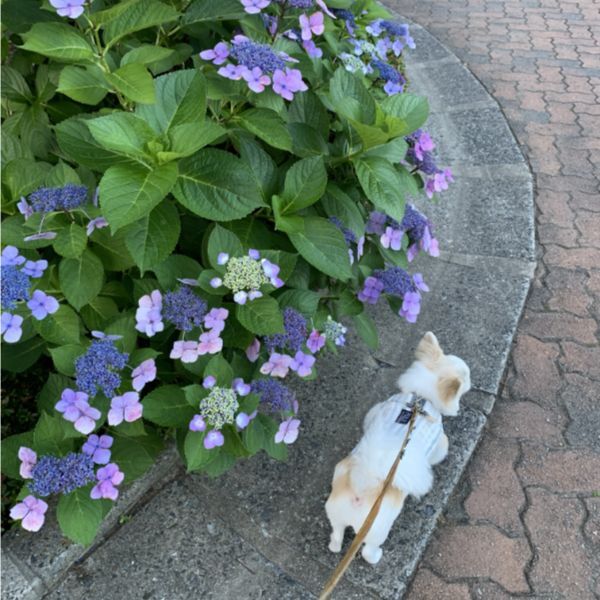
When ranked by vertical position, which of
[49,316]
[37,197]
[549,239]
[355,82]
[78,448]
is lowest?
[549,239]

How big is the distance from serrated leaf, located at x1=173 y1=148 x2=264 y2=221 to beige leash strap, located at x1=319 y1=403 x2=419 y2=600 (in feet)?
2.47

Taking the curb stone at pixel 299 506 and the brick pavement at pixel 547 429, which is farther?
the brick pavement at pixel 547 429

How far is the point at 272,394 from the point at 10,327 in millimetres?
630

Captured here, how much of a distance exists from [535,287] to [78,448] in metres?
2.15

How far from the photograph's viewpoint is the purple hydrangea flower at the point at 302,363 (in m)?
1.63

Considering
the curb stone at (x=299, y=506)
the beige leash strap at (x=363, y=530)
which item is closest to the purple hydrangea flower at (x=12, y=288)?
the curb stone at (x=299, y=506)

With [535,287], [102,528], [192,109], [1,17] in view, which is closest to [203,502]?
[102,528]

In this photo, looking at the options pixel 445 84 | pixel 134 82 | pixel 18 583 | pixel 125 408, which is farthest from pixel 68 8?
pixel 445 84

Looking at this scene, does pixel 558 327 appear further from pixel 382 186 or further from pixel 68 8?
pixel 68 8

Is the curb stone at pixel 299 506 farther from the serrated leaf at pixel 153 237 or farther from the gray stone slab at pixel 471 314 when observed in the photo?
the serrated leaf at pixel 153 237

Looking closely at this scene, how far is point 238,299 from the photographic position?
1471mm

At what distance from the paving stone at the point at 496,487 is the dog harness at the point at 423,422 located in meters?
0.29

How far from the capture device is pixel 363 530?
1517 mm

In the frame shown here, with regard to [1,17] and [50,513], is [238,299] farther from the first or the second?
[1,17]
